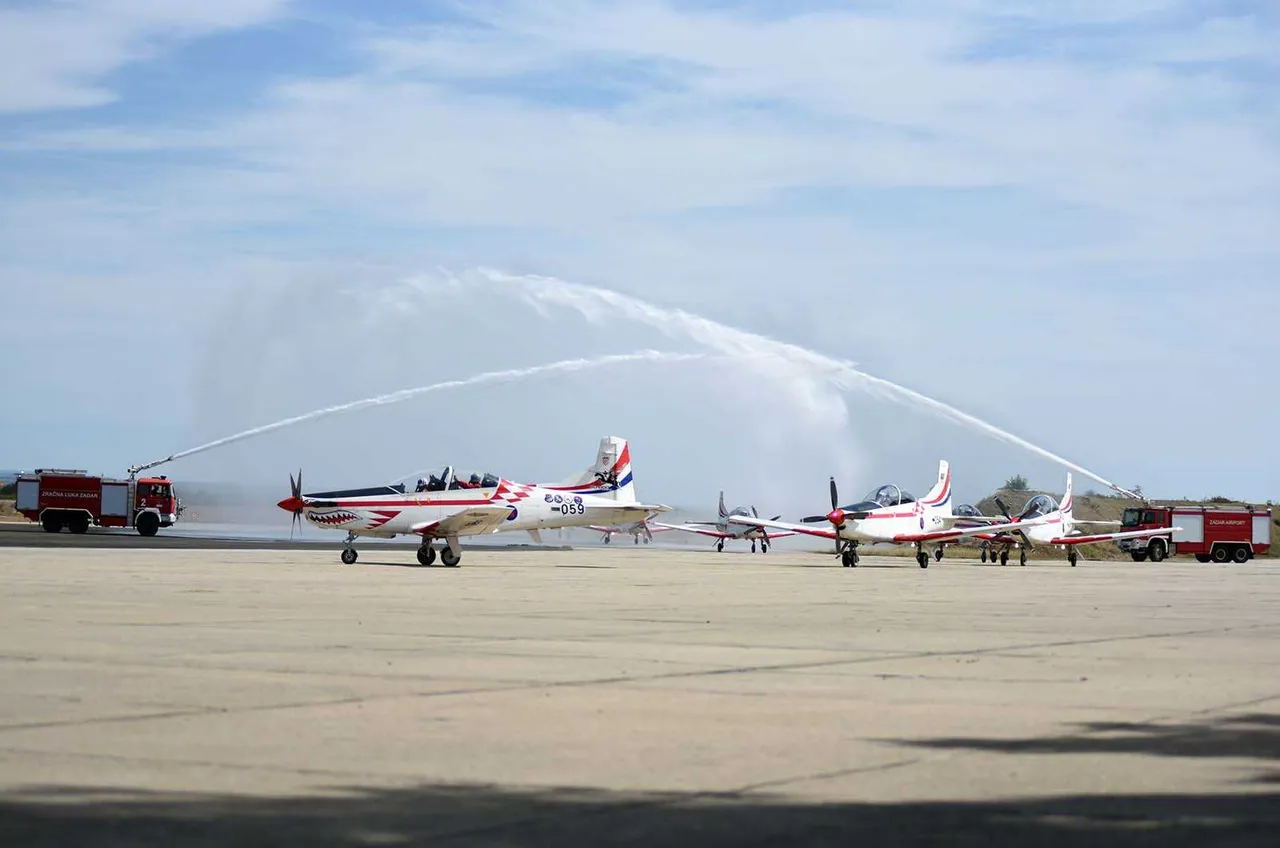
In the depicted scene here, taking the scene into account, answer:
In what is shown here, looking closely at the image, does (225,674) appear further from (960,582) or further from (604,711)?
(960,582)

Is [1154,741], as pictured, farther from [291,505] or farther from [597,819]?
[291,505]

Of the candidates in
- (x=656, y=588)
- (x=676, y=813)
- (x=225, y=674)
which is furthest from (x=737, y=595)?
(x=676, y=813)

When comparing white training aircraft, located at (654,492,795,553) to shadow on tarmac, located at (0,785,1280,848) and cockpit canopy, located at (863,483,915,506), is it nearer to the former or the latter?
cockpit canopy, located at (863,483,915,506)

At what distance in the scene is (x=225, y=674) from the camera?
42.0ft

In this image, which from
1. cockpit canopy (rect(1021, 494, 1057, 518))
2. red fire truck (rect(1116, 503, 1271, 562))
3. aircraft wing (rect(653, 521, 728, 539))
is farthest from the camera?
aircraft wing (rect(653, 521, 728, 539))

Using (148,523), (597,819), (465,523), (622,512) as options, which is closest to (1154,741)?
(597,819)

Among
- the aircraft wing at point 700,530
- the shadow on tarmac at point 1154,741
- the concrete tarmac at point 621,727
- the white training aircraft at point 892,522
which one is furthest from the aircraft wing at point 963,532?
the shadow on tarmac at point 1154,741

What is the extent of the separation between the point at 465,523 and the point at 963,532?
2197cm

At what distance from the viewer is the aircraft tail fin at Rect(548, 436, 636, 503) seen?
48.8 meters

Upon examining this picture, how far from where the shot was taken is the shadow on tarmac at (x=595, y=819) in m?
6.69

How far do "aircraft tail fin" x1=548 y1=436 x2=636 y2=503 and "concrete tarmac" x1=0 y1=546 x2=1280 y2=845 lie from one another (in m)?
26.6

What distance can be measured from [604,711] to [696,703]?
2.85 ft

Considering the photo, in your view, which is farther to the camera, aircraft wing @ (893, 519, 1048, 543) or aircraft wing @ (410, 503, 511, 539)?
aircraft wing @ (893, 519, 1048, 543)

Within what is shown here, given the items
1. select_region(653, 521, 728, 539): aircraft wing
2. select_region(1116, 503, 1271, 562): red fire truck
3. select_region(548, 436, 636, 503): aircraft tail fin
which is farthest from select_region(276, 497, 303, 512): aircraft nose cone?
select_region(1116, 503, 1271, 562): red fire truck
